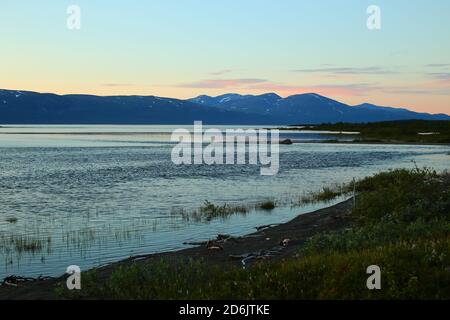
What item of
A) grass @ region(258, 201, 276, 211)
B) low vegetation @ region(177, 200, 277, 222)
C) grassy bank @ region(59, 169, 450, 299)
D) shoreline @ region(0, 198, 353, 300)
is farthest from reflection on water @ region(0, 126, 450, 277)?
grassy bank @ region(59, 169, 450, 299)

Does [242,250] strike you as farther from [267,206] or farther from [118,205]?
[118,205]

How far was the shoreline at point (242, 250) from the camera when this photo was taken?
51.5 feet

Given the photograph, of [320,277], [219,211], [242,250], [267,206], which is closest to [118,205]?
[219,211]

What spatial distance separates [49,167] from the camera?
67.4m

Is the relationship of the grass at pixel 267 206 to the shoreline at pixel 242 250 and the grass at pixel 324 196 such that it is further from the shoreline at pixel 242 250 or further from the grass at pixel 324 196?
the shoreline at pixel 242 250

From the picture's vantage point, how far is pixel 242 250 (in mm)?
20016

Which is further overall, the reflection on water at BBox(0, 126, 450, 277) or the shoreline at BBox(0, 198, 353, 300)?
the reflection on water at BBox(0, 126, 450, 277)

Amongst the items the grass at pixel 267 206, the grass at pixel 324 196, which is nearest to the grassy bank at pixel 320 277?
the grass at pixel 267 206

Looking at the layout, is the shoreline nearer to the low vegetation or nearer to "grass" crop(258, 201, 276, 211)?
the low vegetation

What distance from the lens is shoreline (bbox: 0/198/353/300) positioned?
1569 centimetres
